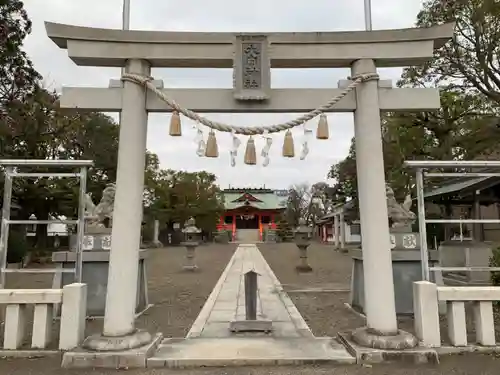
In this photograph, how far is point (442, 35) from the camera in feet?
16.6

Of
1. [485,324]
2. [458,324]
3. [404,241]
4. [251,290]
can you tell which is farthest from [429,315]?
[404,241]

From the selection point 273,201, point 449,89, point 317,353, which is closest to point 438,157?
point 449,89

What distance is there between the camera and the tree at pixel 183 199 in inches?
1444

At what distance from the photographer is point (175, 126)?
4.87 m

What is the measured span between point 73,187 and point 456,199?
675 inches

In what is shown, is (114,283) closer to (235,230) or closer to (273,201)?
(235,230)

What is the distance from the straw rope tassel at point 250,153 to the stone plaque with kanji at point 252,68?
20.4 inches

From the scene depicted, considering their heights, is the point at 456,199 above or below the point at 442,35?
below

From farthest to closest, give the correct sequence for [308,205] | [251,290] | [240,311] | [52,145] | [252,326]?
[308,205], [52,145], [240,311], [251,290], [252,326]

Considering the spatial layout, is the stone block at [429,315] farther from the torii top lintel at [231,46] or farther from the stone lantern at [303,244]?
the stone lantern at [303,244]

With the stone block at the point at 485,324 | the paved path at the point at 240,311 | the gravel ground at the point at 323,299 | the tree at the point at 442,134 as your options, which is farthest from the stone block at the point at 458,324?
the tree at the point at 442,134

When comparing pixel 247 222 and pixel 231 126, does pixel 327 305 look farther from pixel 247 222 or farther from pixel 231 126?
pixel 247 222

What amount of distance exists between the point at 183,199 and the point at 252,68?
34.7 meters

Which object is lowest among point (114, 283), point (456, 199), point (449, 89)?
point (114, 283)
